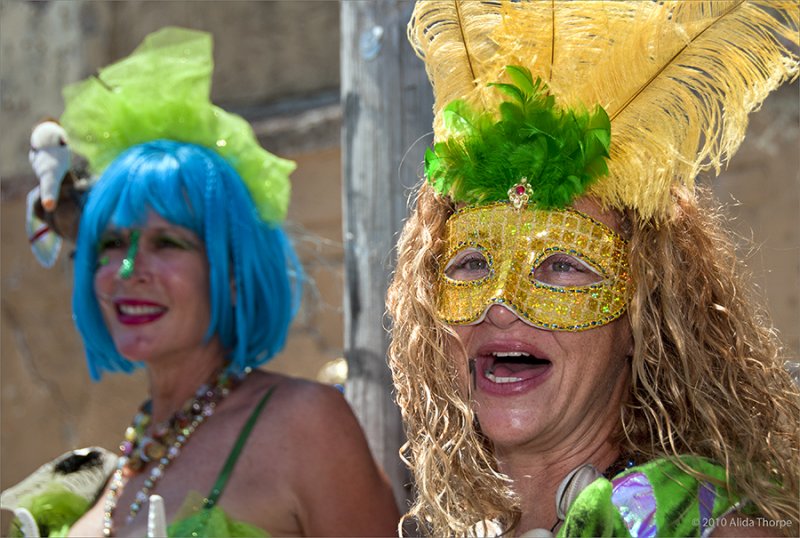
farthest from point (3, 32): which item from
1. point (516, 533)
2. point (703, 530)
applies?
point (703, 530)

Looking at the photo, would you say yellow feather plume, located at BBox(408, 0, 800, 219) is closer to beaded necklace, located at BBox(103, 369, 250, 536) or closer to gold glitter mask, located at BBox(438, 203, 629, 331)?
gold glitter mask, located at BBox(438, 203, 629, 331)

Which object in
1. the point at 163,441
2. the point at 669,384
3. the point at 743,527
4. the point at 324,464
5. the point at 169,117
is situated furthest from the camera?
the point at 169,117

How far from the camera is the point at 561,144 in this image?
7.07ft

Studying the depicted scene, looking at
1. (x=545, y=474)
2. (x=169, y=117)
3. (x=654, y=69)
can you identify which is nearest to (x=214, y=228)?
(x=169, y=117)

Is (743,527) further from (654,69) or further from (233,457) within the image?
(233,457)

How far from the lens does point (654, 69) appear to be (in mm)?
2139

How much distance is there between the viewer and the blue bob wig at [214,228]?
3.09 metres

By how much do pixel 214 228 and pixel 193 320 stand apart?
261 millimetres

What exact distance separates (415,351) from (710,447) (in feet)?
2.04

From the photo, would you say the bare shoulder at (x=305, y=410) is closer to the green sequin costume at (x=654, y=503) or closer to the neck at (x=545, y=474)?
the neck at (x=545, y=474)

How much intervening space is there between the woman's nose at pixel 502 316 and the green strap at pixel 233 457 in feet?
3.29

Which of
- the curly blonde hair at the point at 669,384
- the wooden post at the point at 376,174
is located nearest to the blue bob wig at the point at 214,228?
the wooden post at the point at 376,174

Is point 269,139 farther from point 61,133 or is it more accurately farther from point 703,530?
point 703,530

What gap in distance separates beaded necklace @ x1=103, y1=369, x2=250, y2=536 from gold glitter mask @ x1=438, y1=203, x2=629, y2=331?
112cm
